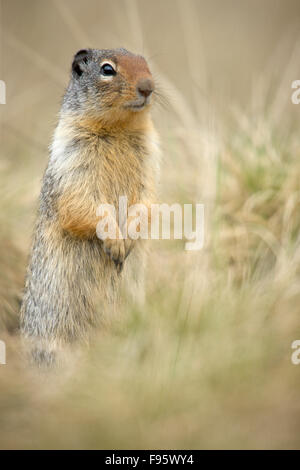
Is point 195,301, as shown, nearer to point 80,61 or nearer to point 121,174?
point 121,174

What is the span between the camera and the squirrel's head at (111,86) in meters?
3.61

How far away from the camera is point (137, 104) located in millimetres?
3609

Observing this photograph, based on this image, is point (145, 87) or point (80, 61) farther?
point (80, 61)

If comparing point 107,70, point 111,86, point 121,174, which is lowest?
point 121,174

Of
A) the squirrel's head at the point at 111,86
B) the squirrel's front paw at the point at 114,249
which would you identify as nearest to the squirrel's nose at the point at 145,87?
the squirrel's head at the point at 111,86

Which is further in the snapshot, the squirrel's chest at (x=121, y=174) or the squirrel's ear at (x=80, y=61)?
the squirrel's ear at (x=80, y=61)

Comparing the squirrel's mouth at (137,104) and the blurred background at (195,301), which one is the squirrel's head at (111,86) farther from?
the blurred background at (195,301)

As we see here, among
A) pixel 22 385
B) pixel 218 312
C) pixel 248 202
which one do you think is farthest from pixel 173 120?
pixel 22 385

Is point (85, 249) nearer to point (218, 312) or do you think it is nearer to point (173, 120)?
point (218, 312)

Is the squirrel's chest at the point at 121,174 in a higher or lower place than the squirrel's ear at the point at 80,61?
lower

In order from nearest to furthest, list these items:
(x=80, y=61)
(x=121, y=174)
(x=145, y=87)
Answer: (x=145, y=87)
(x=121, y=174)
(x=80, y=61)

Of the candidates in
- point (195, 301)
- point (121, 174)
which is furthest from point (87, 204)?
point (195, 301)

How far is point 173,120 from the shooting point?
5820 mm

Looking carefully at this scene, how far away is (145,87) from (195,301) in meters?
1.32
